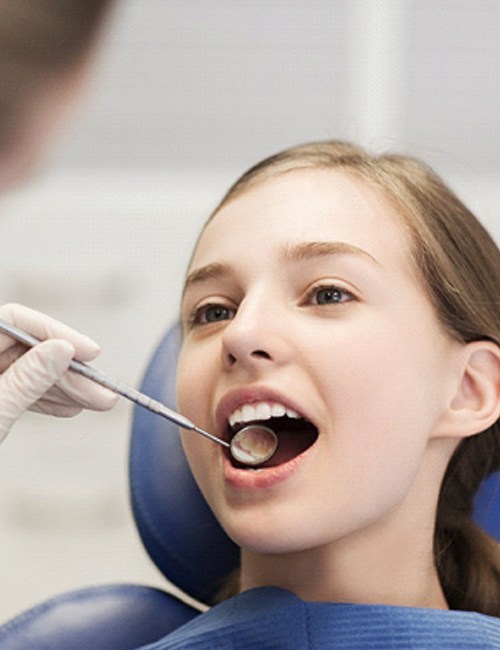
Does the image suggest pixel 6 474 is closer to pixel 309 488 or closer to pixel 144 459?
pixel 144 459

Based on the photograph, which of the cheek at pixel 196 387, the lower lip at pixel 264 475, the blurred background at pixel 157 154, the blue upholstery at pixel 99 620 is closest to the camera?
the lower lip at pixel 264 475

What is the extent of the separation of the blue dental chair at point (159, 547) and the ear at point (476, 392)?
184mm

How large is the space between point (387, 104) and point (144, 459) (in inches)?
64.5

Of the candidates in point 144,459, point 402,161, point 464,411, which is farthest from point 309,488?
point 402,161

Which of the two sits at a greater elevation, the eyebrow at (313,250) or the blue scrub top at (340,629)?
the eyebrow at (313,250)

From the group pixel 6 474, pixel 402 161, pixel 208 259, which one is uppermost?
pixel 402 161

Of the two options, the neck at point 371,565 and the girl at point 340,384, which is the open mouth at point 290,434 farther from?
the neck at point 371,565

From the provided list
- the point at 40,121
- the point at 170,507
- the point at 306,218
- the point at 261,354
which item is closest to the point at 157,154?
the point at 40,121

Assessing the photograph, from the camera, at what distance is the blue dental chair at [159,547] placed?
1438 millimetres

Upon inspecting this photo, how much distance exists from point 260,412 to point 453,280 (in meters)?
0.32

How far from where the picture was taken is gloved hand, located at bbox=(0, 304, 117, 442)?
120 centimetres

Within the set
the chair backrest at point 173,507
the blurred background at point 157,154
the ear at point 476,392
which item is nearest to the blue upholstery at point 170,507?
the chair backrest at point 173,507

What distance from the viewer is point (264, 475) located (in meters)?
1.18

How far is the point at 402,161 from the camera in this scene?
4.77 feet
